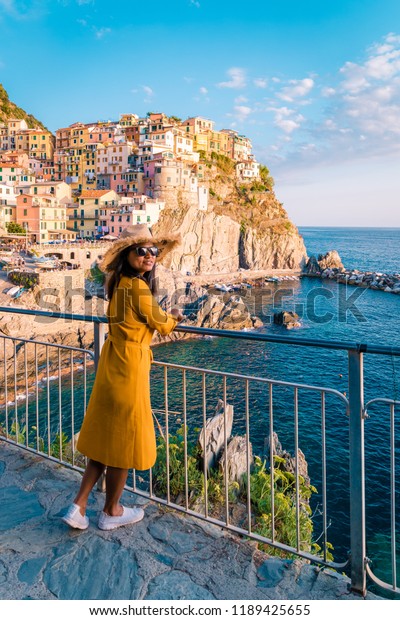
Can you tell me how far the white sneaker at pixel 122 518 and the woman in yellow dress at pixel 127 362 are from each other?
332 millimetres

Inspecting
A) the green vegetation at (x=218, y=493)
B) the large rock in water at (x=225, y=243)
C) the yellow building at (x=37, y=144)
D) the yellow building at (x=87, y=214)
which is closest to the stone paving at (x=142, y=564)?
the green vegetation at (x=218, y=493)

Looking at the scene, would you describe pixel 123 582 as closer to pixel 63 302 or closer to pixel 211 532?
pixel 211 532

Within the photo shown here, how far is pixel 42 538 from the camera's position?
10.3 feet

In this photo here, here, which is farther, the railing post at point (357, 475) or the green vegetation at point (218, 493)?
the green vegetation at point (218, 493)

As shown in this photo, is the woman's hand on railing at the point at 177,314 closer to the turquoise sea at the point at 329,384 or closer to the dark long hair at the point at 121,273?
the dark long hair at the point at 121,273

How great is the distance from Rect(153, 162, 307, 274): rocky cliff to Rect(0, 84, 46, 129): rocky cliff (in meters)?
45.0

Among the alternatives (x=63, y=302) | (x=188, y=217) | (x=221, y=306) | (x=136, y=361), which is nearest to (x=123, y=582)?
(x=136, y=361)

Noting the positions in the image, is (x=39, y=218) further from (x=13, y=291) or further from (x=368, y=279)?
(x=368, y=279)

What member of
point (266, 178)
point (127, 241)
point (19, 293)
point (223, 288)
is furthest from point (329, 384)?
point (266, 178)

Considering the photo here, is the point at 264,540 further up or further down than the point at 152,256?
further down

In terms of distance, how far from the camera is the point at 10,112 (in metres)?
95.9

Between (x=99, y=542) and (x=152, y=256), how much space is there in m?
1.91

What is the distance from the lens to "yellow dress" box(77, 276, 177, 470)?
112 inches

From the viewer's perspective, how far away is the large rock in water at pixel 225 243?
214ft
